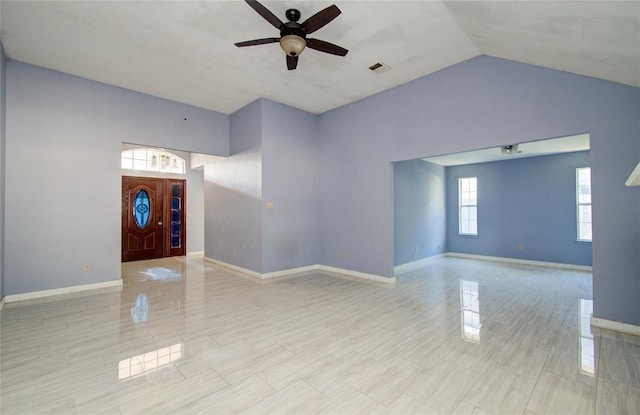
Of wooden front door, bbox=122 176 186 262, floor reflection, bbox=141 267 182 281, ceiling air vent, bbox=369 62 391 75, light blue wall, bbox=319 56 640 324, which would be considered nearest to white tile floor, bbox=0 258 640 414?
light blue wall, bbox=319 56 640 324

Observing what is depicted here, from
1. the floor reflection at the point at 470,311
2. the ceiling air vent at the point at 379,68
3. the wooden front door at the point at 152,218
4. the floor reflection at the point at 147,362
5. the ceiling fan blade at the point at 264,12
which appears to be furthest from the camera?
the wooden front door at the point at 152,218

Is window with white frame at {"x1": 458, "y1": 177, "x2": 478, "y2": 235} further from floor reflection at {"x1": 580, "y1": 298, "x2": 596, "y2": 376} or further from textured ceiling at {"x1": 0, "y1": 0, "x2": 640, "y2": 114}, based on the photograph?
textured ceiling at {"x1": 0, "y1": 0, "x2": 640, "y2": 114}

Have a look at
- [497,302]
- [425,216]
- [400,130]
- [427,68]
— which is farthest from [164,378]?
[425,216]

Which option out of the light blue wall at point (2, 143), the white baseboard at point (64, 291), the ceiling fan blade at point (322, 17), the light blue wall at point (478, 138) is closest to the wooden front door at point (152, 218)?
the white baseboard at point (64, 291)

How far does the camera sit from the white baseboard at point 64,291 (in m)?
4.08

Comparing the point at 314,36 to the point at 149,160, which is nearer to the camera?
the point at 314,36

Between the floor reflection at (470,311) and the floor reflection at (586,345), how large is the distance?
82 cm

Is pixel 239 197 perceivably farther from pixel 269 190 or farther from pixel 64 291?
pixel 64 291

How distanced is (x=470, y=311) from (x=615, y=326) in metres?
1.41

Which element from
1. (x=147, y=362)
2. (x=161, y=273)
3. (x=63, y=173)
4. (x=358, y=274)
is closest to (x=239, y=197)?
(x=161, y=273)

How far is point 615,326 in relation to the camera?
3.09 m

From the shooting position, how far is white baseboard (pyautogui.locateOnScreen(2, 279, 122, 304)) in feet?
13.4

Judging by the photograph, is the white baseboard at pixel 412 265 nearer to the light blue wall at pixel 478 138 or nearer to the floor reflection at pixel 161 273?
the light blue wall at pixel 478 138

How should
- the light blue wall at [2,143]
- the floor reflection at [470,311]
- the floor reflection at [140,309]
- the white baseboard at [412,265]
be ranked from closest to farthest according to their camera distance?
the floor reflection at [470,311], the floor reflection at [140,309], the light blue wall at [2,143], the white baseboard at [412,265]
